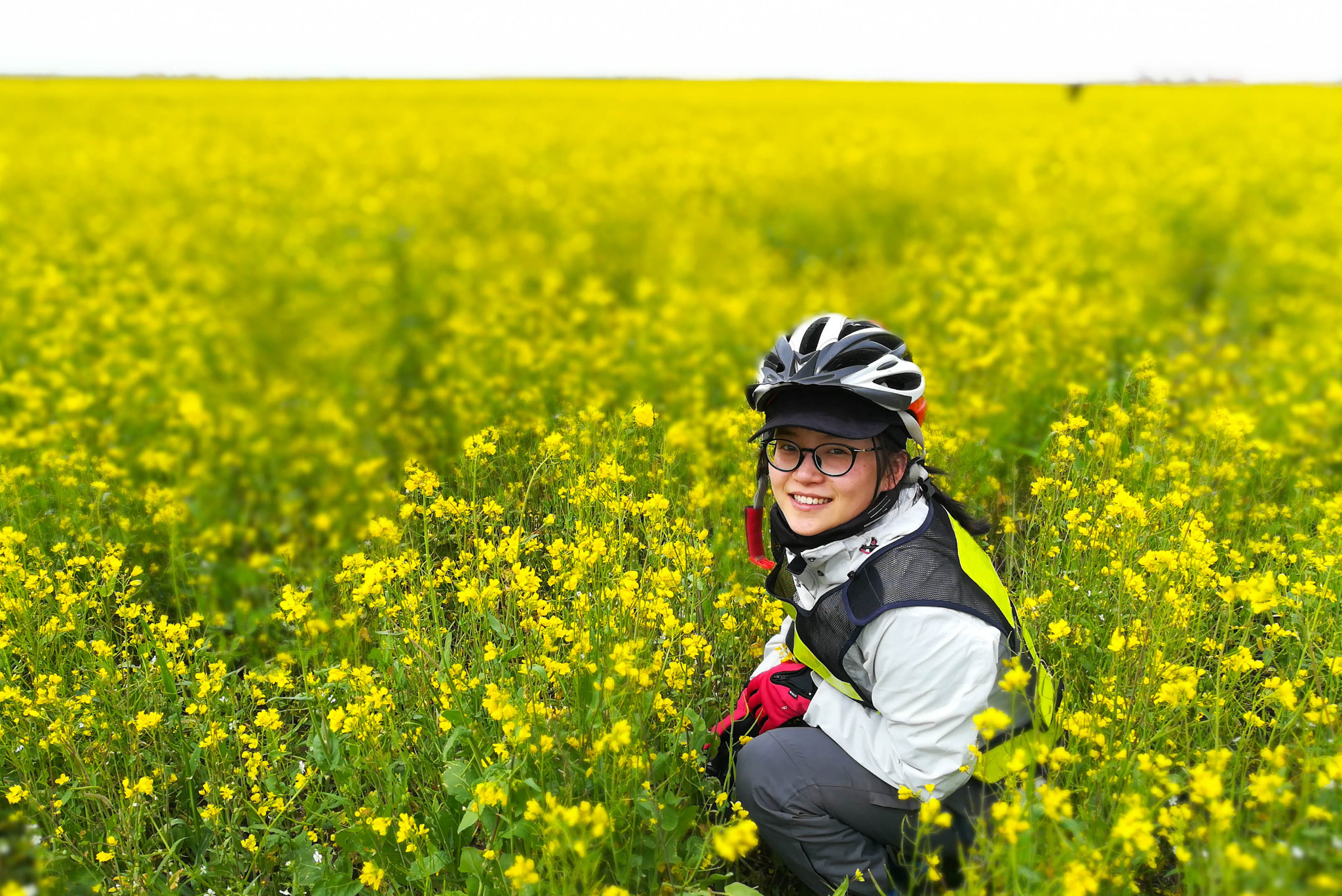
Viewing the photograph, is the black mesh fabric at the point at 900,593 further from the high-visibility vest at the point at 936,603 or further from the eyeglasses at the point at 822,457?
the eyeglasses at the point at 822,457

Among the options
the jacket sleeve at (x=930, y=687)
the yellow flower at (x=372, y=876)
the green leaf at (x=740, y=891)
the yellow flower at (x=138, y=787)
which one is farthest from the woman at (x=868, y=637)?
the yellow flower at (x=138, y=787)

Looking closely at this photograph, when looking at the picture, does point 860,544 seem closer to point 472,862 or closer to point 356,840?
point 472,862

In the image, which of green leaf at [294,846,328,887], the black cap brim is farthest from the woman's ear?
green leaf at [294,846,328,887]

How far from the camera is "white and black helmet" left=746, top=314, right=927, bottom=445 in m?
2.38

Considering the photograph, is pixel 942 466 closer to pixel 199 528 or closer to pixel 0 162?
pixel 199 528

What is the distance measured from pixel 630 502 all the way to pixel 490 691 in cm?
126

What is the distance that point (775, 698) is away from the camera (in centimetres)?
262

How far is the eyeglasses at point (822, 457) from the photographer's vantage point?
242 cm

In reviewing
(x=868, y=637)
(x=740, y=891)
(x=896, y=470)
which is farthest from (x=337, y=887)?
(x=896, y=470)

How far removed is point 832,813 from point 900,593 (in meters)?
0.67

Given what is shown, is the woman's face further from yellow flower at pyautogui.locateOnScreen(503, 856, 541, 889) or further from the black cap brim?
yellow flower at pyautogui.locateOnScreen(503, 856, 541, 889)

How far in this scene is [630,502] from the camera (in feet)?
10.7

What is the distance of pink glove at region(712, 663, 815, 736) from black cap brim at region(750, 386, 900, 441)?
80 centimetres

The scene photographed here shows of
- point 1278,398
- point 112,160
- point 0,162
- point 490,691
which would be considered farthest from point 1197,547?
point 0,162
